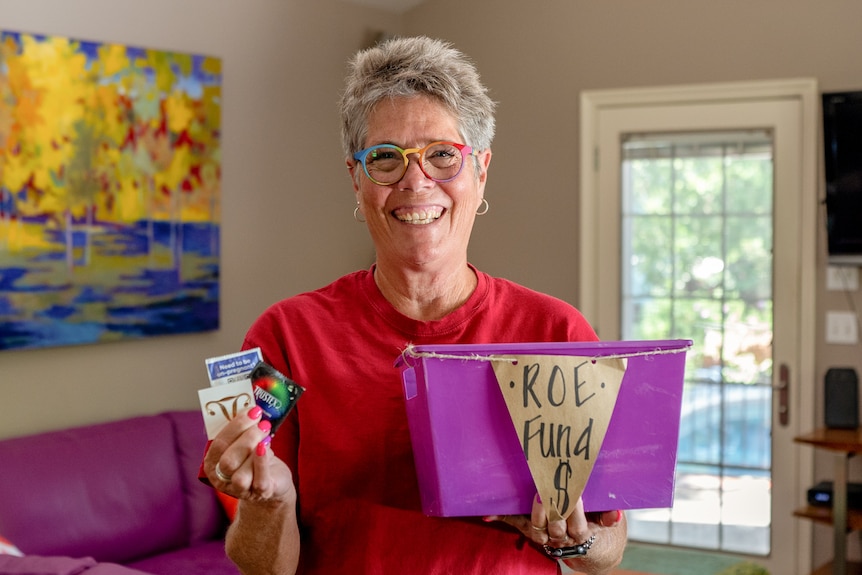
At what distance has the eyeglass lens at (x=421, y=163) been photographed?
123 cm

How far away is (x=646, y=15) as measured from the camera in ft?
13.7

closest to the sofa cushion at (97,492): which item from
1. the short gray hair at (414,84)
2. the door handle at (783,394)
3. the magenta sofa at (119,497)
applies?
the magenta sofa at (119,497)

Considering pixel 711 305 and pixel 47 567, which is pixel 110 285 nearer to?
pixel 47 567

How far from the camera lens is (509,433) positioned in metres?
1.09

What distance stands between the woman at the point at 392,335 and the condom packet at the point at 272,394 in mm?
148

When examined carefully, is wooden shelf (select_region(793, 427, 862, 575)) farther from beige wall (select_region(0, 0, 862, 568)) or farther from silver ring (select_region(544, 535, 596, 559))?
silver ring (select_region(544, 535, 596, 559))

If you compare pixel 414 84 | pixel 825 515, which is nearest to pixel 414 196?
pixel 414 84

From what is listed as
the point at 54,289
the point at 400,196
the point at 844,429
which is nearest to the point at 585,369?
the point at 400,196

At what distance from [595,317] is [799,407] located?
93 centimetres

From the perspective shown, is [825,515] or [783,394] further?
[783,394]

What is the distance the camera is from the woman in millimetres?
1179

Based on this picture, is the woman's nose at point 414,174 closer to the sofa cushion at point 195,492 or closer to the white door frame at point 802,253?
the sofa cushion at point 195,492

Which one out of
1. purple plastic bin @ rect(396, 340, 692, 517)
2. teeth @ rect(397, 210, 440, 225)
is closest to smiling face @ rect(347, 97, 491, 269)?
teeth @ rect(397, 210, 440, 225)

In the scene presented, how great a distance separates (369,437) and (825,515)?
292 cm
